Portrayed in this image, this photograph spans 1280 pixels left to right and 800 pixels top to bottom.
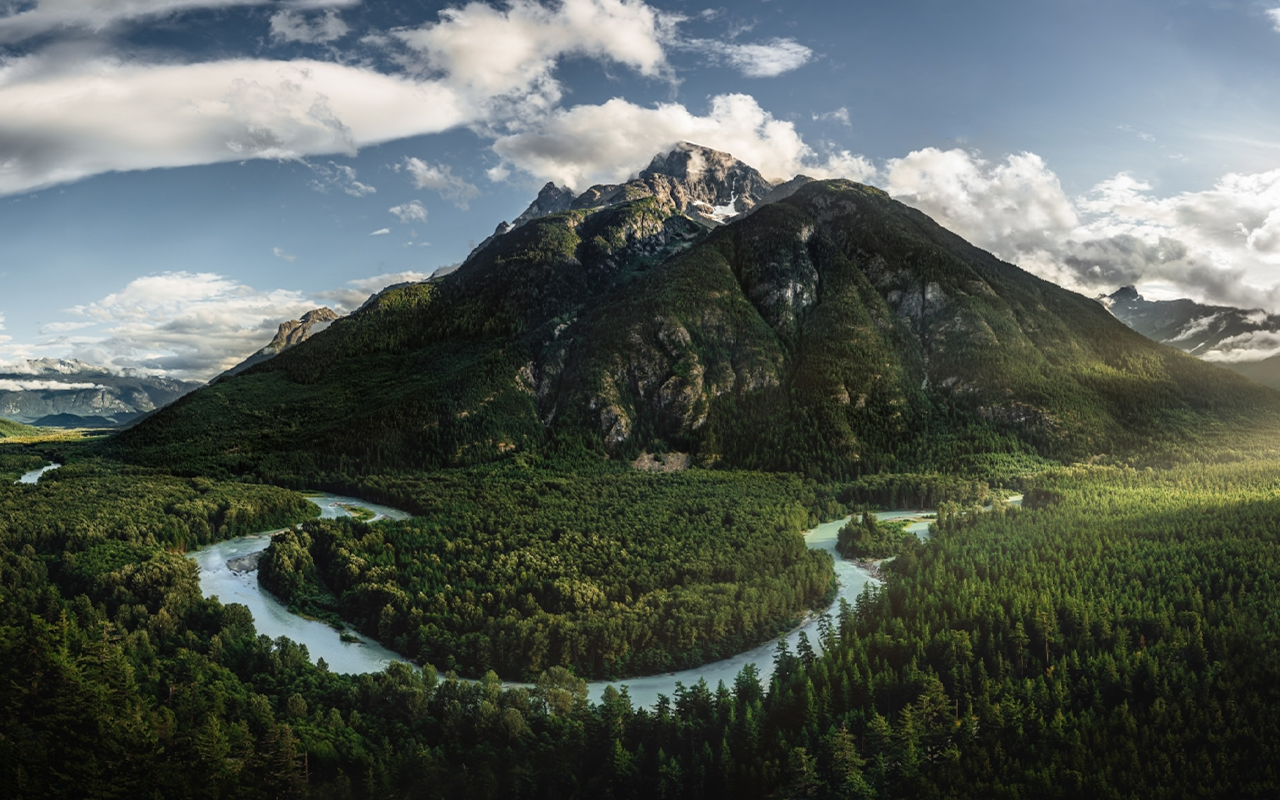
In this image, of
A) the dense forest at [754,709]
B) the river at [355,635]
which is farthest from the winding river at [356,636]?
the dense forest at [754,709]

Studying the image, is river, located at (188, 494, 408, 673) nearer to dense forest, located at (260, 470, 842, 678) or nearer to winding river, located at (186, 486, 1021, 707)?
winding river, located at (186, 486, 1021, 707)

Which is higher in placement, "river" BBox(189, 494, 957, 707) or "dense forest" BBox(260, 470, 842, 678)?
"dense forest" BBox(260, 470, 842, 678)

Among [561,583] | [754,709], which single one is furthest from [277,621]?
[754,709]

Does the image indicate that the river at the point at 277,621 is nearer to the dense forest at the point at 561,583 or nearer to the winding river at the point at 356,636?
the winding river at the point at 356,636

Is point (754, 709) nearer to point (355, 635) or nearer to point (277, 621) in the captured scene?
point (355, 635)

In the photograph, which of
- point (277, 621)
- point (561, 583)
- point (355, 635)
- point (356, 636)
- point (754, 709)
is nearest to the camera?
point (754, 709)

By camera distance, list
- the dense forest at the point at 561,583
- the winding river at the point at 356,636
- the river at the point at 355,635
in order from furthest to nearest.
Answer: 1. the dense forest at the point at 561,583
2. the river at the point at 355,635
3. the winding river at the point at 356,636

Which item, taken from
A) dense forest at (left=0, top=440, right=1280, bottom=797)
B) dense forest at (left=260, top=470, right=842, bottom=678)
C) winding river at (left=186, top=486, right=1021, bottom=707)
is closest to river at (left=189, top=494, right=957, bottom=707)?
winding river at (left=186, top=486, right=1021, bottom=707)

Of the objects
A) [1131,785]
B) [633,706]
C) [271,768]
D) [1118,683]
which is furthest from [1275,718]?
[271,768]

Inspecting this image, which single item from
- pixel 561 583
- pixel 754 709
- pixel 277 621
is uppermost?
pixel 561 583
